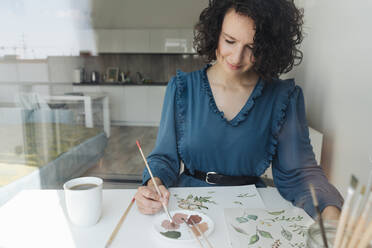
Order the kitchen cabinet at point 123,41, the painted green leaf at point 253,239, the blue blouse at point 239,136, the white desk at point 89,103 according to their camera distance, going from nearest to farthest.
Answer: the painted green leaf at point 253,239
the blue blouse at point 239,136
the white desk at point 89,103
the kitchen cabinet at point 123,41

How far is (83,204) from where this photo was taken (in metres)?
0.54

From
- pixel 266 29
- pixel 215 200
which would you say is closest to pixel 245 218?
A: pixel 215 200

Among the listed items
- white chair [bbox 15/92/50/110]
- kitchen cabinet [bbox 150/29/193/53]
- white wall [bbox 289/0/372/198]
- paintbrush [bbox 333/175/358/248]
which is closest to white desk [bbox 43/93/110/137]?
white chair [bbox 15/92/50/110]

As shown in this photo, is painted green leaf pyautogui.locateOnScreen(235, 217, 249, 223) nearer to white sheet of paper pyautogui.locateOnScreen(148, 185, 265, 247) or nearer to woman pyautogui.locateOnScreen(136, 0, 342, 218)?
white sheet of paper pyautogui.locateOnScreen(148, 185, 265, 247)

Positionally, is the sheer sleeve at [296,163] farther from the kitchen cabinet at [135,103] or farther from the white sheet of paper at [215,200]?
the kitchen cabinet at [135,103]

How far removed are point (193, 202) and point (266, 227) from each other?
183mm

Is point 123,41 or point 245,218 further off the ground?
point 123,41

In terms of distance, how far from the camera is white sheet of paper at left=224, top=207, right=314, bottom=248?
1.65 feet

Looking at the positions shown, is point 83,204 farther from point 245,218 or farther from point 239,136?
point 239,136

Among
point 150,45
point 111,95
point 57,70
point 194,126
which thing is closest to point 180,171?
point 194,126

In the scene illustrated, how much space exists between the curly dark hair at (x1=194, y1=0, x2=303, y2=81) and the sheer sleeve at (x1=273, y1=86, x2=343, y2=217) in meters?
0.12

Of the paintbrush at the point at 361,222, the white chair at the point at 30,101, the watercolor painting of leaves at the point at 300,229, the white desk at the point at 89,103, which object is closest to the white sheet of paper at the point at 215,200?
the watercolor painting of leaves at the point at 300,229

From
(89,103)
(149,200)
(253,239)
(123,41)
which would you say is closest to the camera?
(253,239)

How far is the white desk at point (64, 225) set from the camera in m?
0.51
